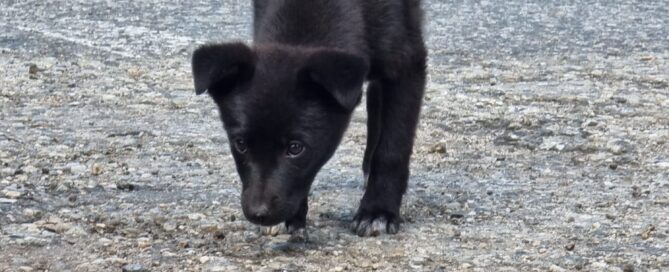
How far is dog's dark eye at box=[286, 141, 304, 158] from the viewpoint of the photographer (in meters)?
5.25

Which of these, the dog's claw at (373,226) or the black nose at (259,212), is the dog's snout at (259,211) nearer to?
→ the black nose at (259,212)

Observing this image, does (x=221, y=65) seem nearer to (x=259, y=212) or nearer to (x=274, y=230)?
(x=259, y=212)

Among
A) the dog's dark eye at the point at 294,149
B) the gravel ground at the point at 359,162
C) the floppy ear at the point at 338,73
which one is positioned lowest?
the gravel ground at the point at 359,162

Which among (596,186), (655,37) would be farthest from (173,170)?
(655,37)

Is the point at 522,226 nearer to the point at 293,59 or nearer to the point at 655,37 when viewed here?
the point at 293,59

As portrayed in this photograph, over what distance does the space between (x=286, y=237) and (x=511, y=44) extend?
5.82m

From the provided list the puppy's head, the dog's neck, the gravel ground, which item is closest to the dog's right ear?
the puppy's head

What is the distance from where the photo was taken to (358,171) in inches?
278

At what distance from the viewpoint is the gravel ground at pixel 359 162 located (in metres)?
5.57

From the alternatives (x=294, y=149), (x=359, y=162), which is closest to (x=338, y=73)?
(x=294, y=149)

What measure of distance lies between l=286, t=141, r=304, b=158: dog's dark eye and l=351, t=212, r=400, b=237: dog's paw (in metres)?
0.70

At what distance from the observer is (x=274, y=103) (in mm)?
5156

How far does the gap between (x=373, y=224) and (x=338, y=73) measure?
94 centimetres

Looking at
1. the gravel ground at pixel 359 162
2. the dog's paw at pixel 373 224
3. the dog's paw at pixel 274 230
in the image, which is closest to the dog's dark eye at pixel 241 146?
the gravel ground at pixel 359 162
